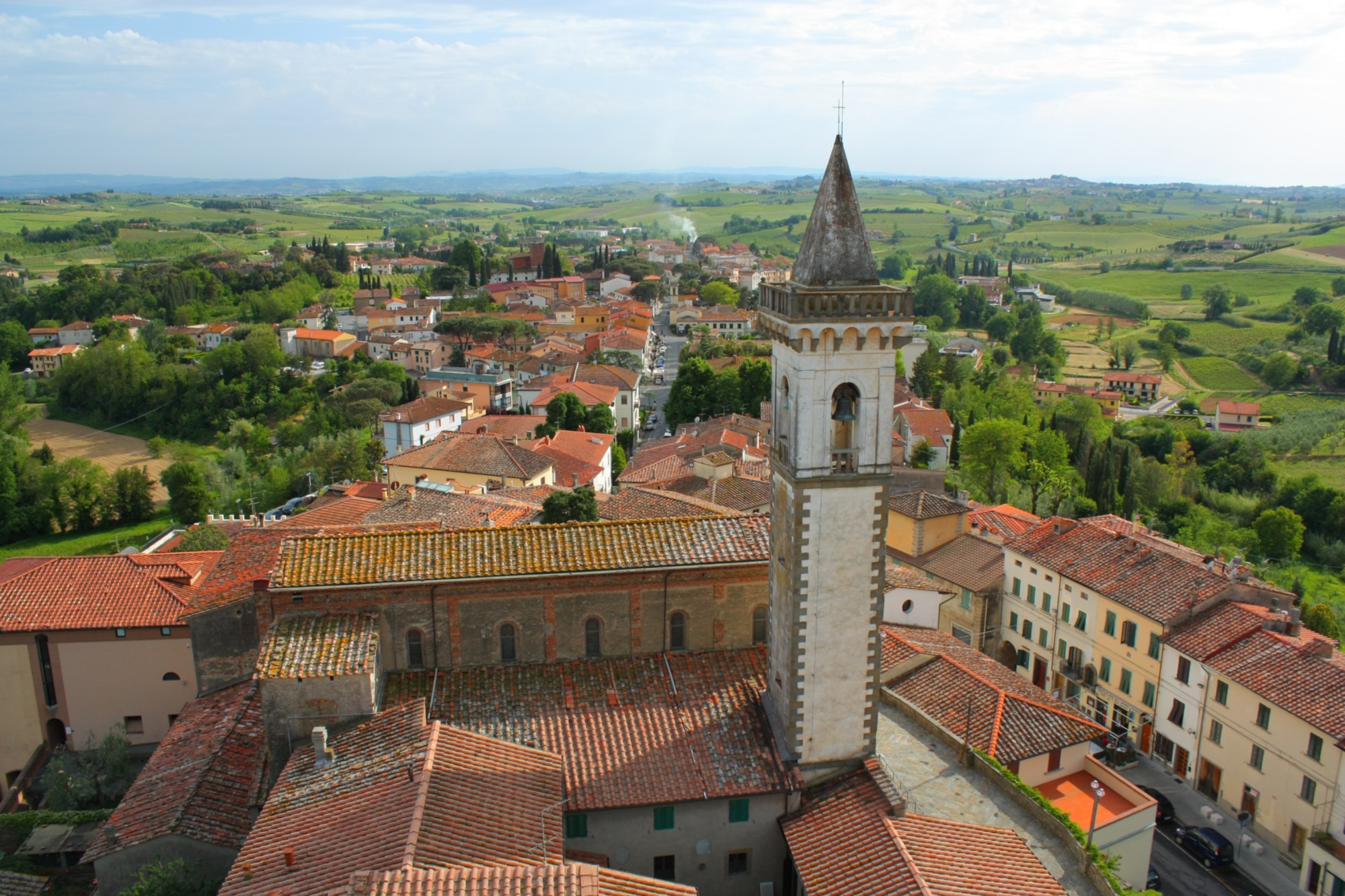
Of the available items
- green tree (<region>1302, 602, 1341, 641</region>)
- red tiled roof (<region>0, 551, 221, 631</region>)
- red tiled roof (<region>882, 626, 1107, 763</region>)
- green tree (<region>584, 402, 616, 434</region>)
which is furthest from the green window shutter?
green tree (<region>584, 402, 616, 434</region>)

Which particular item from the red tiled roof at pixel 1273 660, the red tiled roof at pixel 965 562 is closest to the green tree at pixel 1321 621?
the red tiled roof at pixel 1273 660

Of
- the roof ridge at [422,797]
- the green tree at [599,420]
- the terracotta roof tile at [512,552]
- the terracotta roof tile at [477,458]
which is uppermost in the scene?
the terracotta roof tile at [512,552]

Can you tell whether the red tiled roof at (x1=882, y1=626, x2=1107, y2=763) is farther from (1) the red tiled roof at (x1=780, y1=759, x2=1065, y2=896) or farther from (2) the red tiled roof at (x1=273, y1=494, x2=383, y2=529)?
(2) the red tiled roof at (x1=273, y1=494, x2=383, y2=529)

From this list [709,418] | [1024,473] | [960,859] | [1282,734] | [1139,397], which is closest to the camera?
[960,859]

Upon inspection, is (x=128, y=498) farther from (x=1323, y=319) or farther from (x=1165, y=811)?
(x=1323, y=319)

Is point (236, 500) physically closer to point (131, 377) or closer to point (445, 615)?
point (131, 377)

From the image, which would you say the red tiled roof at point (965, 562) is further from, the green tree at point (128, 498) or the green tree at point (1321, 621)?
the green tree at point (128, 498)

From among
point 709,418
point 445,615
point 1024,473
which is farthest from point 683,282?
point 445,615
